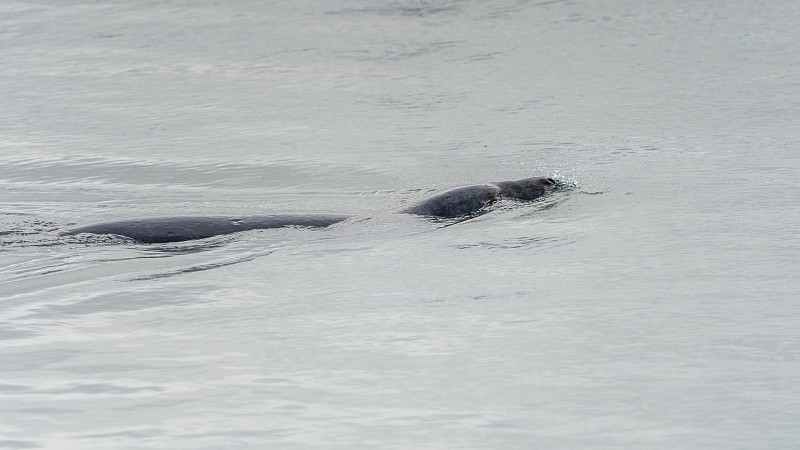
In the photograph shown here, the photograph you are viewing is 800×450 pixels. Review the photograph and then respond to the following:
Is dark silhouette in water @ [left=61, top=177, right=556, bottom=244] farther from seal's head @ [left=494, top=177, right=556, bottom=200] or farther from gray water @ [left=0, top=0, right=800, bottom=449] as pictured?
→ gray water @ [left=0, top=0, right=800, bottom=449]

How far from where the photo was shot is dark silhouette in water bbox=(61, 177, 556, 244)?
24.4ft

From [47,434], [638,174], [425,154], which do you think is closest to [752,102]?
[638,174]

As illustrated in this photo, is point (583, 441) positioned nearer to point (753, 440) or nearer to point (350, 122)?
point (753, 440)

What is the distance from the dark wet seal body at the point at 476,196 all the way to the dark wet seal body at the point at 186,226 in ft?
2.58

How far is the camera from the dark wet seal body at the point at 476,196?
26.6 feet

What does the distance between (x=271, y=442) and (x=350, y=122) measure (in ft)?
25.3

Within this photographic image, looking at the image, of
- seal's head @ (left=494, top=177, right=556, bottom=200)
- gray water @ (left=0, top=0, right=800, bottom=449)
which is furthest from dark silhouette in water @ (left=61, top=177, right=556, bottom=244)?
gray water @ (left=0, top=0, right=800, bottom=449)

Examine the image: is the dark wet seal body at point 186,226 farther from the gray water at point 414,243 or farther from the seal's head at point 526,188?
the seal's head at point 526,188

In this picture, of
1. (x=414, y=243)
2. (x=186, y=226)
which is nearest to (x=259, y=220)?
(x=186, y=226)

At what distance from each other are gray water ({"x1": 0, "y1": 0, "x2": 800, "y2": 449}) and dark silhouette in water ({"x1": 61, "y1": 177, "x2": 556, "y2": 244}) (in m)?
0.18

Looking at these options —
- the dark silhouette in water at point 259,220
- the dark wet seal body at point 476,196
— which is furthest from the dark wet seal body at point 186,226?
the dark wet seal body at point 476,196

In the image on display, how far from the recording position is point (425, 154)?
10086 mm

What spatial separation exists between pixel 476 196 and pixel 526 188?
48cm

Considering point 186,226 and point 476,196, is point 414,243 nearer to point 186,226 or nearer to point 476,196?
point 476,196
